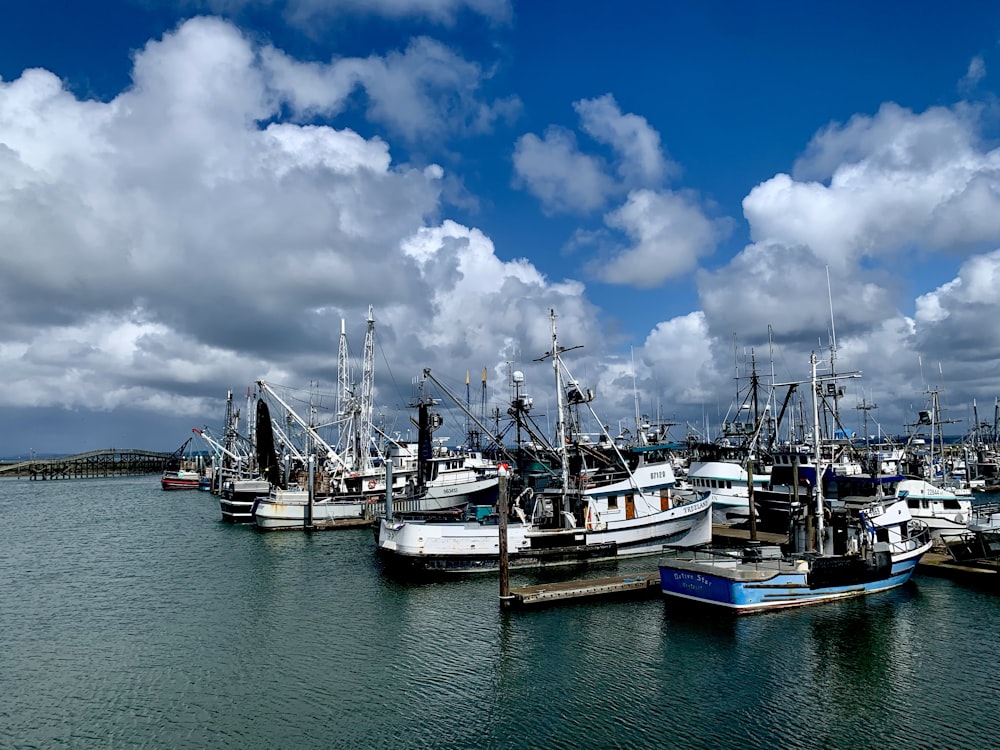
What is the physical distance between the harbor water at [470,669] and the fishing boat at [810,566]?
78 cm

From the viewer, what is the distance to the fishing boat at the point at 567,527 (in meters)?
37.1

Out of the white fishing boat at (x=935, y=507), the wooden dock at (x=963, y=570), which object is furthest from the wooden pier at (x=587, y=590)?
the white fishing boat at (x=935, y=507)

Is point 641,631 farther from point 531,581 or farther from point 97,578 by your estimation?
point 97,578

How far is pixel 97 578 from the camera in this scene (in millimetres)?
41188

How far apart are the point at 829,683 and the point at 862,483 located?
31173 mm

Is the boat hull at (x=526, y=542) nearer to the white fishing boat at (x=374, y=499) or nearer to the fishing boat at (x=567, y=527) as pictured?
the fishing boat at (x=567, y=527)

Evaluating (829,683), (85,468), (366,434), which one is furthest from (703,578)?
(85,468)

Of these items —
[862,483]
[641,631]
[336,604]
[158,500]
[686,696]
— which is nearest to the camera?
[686,696]

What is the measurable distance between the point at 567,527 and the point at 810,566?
47.9 feet

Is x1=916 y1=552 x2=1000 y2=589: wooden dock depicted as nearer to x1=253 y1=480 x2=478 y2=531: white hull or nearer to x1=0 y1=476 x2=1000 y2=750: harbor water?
x1=0 y1=476 x2=1000 y2=750: harbor water

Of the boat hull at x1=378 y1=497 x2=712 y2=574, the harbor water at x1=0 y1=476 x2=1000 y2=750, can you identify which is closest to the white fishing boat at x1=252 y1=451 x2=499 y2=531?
the boat hull at x1=378 y1=497 x2=712 y2=574

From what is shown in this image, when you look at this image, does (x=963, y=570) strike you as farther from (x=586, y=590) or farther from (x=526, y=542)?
(x=526, y=542)

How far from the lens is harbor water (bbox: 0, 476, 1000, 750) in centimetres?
1873

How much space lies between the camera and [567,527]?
4091 centimetres
